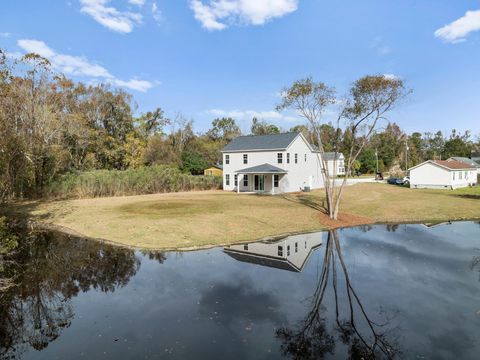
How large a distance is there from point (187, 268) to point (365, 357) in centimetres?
775

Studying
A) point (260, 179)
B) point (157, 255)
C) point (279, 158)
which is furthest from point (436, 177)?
point (157, 255)

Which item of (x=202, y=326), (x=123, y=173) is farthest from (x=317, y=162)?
(x=202, y=326)

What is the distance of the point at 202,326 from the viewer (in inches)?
334

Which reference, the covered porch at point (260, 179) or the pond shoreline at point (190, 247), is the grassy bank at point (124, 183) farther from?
the pond shoreline at point (190, 247)

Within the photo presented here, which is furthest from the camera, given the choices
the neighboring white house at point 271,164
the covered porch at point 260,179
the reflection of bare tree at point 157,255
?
the neighboring white house at point 271,164

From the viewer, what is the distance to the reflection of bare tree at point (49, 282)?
8391 millimetres

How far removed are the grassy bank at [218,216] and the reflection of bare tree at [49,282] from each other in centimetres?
210

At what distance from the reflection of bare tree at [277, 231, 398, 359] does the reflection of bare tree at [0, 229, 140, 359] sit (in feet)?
19.5

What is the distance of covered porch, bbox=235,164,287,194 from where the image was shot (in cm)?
3800

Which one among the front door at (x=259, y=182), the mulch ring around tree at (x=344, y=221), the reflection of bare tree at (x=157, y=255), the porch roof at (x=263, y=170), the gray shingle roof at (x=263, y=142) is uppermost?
the gray shingle roof at (x=263, y=142)

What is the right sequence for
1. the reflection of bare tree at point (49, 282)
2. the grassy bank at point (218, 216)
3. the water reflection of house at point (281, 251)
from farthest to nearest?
the grassy bank at point (218, 216)
the water reflection of house at point (281, 251)
the reflection of bare tree at point (49, 282)

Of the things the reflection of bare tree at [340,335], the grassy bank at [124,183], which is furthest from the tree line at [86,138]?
the reflection of bare tree at [340,335]

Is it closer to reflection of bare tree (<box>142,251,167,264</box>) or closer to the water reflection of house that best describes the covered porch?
the water reflection of house

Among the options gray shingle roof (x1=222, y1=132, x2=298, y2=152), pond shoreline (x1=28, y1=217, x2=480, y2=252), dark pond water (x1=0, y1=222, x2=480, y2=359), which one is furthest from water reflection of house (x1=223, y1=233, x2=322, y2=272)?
gray shingle roof (x1=222, y1=132, x2=298, y2=152)
